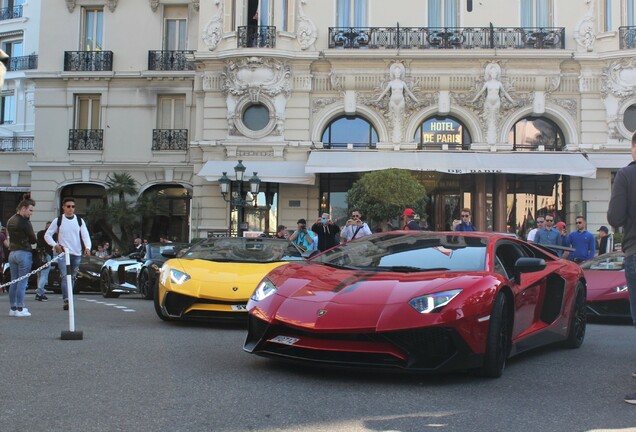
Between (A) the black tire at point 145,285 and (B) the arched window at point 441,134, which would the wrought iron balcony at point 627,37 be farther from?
(A) the black tire at point 145,285

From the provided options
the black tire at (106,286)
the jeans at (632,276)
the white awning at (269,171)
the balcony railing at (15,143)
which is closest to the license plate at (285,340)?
the jeans at (632,276)

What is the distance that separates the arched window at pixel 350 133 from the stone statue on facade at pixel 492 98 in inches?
149

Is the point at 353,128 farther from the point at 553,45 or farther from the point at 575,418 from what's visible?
the point at 575,418

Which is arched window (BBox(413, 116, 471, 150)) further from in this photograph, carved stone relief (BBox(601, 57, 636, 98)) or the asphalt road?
the asphalt road

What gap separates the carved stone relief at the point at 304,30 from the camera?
78.4 feet

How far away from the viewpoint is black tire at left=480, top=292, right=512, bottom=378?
5293 millimetres

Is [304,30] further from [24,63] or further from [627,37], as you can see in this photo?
[24,63]

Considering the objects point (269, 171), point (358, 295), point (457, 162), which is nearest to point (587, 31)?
point (457, 162)

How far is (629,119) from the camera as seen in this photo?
76.1 feet

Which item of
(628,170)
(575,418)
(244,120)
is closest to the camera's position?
(575,418)

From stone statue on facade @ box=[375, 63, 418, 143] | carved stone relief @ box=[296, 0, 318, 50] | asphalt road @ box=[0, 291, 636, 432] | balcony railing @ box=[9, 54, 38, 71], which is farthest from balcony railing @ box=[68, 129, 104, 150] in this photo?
asphalt road @ box=[0, 291, 636, 432]

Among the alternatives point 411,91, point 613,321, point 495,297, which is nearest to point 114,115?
point 411,91

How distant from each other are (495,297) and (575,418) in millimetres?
1252

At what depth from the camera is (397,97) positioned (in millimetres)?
23453
